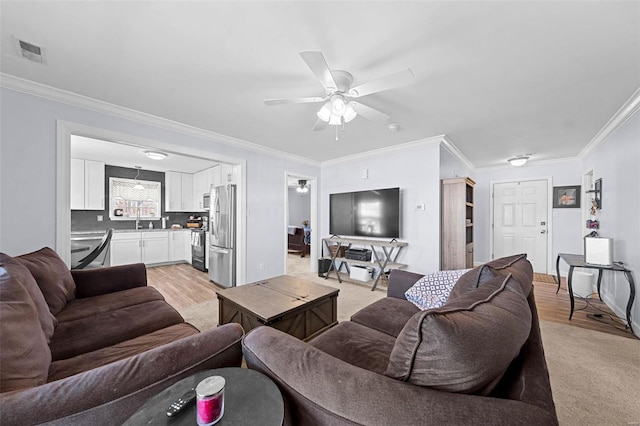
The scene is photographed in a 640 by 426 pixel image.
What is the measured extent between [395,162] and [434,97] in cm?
170

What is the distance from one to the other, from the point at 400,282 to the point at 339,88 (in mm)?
1727

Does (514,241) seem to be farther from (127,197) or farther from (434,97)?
(127,197)

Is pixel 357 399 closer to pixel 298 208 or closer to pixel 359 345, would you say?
pixel 359 345

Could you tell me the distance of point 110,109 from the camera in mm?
2541

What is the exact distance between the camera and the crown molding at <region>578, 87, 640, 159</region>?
2.28 m

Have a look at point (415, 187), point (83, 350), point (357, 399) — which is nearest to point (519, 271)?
point (357, 399)

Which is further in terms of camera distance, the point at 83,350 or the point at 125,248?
the point at 125,248

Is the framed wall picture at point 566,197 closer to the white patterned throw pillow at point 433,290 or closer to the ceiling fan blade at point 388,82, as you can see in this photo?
the white patterned throw pillow at point 433,290

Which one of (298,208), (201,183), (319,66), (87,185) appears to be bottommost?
(298,208)

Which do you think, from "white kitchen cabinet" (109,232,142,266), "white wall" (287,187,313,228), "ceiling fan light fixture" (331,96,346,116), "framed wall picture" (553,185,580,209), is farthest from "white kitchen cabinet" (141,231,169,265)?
"framed wall picture" (553,185,580,209)

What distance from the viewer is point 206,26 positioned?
58.0 inches

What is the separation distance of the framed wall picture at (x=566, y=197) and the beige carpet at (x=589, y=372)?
3.24 metres

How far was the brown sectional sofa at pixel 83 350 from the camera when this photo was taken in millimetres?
695

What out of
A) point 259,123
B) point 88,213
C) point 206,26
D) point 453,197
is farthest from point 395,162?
point 88,213
